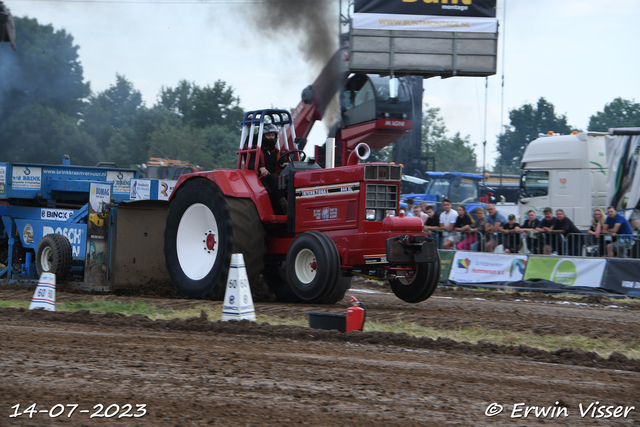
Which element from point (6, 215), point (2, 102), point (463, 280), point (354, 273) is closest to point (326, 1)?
point (463, 280)

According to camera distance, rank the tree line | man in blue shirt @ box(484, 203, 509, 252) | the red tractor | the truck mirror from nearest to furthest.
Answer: the red tractor < man in blue shirt @ box(484, 203, 509, 252) < the truck mirror < the tree line

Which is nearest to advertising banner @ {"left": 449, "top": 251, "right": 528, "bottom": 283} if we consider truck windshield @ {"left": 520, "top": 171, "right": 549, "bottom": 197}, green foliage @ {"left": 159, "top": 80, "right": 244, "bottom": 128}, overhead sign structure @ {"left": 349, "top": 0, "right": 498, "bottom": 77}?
truck windshield @ {"left": 520, "top": 171, "right": 549, "bottom": 197}

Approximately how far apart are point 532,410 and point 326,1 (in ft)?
45.4

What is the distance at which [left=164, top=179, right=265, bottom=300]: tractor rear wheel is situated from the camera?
29.8ft

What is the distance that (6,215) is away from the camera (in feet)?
39.9

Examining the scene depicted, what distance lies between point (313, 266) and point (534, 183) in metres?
10.3

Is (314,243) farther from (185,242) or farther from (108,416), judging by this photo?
(108,416)

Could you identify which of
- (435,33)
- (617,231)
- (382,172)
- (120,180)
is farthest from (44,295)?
(435,33)

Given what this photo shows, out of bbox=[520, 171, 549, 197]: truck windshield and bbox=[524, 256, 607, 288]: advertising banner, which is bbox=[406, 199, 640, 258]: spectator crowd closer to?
bbox=[524, 256, 607, 288]: advertising banner

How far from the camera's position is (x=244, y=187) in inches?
368

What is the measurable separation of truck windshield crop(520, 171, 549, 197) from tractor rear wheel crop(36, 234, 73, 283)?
11.0 metres

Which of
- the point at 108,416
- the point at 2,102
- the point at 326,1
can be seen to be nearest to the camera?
the point at 108,416

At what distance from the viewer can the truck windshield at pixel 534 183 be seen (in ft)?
55.5

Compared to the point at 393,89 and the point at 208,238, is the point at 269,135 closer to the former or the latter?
the point at 208,238
